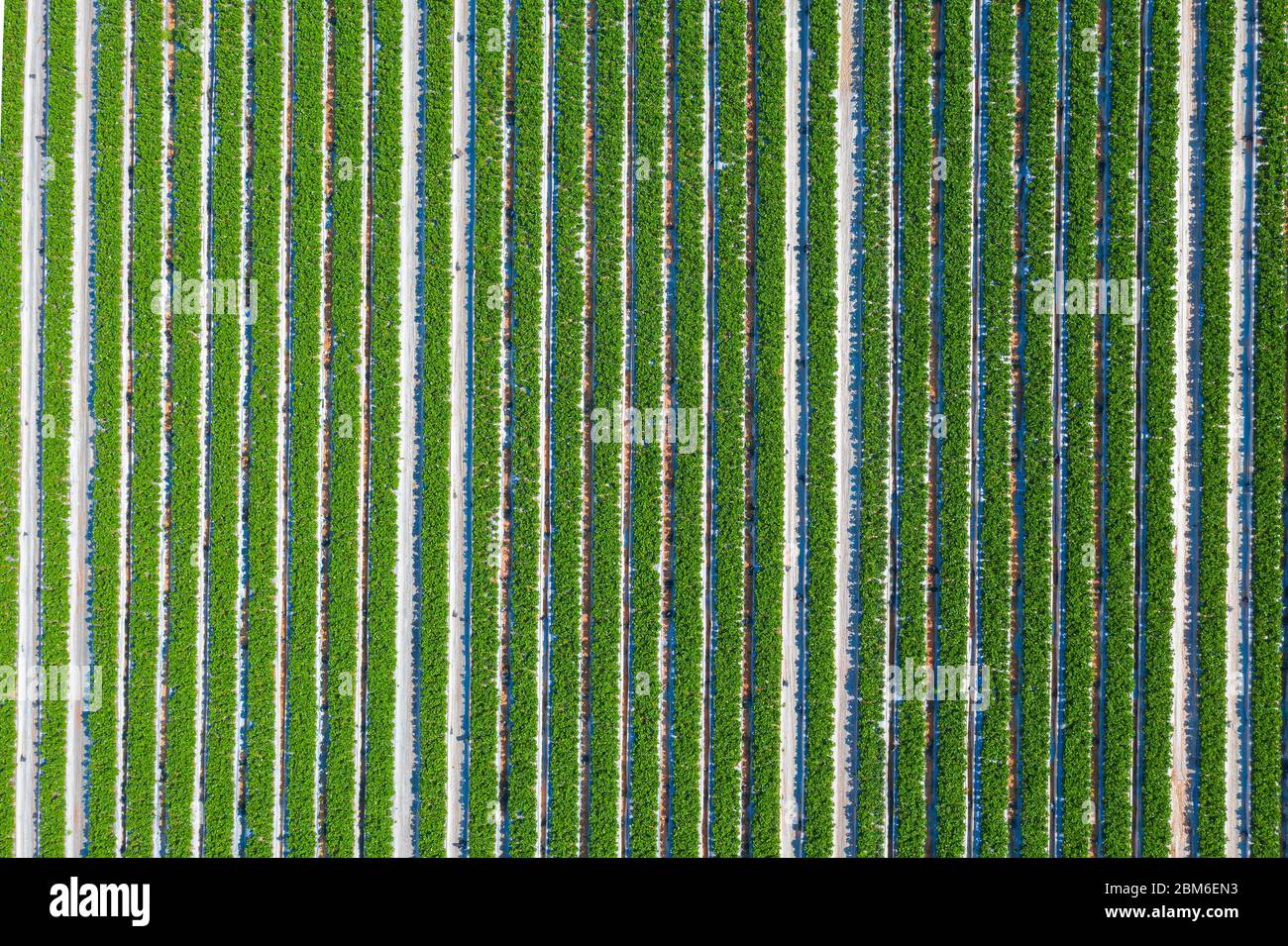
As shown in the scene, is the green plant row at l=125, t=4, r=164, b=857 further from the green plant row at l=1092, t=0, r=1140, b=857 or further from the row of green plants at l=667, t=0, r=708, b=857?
the green plant row at l=1092, t=0, r=1140, b=857

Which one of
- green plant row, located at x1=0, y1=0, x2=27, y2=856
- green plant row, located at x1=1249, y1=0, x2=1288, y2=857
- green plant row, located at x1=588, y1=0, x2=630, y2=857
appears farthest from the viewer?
green plant row, located at x1=588, y1=0, x2=630, y2=857

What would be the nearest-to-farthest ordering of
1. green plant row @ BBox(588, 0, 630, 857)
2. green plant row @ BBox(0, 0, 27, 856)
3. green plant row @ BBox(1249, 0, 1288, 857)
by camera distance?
1. green plant row @ BBox(1249, 0, 1288, 857)
2. green plant row @ BBox(0, 0, 27, 856)
3. green plant row @ BBox(588, 0, 630, 857)

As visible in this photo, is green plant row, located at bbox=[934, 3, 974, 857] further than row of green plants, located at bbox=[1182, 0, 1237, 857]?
Yes

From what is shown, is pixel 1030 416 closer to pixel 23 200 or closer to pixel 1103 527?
pixel 1103 527

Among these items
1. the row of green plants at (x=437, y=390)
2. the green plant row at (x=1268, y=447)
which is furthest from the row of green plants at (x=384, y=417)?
→ the green plant row at (x=1268, y=447)

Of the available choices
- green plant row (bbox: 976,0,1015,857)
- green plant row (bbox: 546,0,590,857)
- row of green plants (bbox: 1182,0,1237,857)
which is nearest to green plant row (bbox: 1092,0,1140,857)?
row of green plants (bbox: 1182,0,1237,857)

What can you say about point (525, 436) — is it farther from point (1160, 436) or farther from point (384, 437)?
point (1160, 436)
